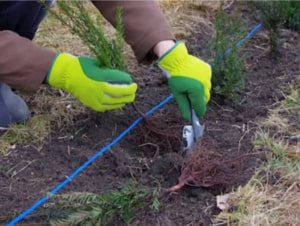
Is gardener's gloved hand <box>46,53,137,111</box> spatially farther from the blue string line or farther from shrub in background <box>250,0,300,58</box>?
shrub in background <box>250,0,300,58</box>

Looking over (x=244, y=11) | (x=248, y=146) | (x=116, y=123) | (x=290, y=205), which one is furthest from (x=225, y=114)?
(x=244, y=11)

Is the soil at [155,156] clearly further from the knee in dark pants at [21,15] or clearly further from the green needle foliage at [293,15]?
the knee in dark pants at [21,15]

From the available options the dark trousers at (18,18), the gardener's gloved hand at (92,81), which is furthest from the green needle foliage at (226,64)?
the dark trousers at (18,18)

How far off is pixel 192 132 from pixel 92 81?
396mm

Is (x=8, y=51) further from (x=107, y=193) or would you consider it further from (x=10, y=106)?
(x=107, y=193)

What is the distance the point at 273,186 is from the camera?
2098mm

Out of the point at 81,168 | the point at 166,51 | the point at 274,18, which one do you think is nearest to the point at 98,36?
the point at 166,51

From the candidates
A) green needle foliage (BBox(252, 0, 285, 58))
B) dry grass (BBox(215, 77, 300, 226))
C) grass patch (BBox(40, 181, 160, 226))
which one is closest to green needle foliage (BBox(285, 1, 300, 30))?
green needle foliage (BBox(252, 0, 285, 58))

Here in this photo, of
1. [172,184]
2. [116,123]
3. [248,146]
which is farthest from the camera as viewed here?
[116,123]

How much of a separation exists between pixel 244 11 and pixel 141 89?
1057mm

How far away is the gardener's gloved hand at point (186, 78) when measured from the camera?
220cm

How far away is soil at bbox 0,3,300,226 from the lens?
2047 millimetres

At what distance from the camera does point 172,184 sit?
2109 millimetres

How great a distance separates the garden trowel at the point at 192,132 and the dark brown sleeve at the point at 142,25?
307mm
